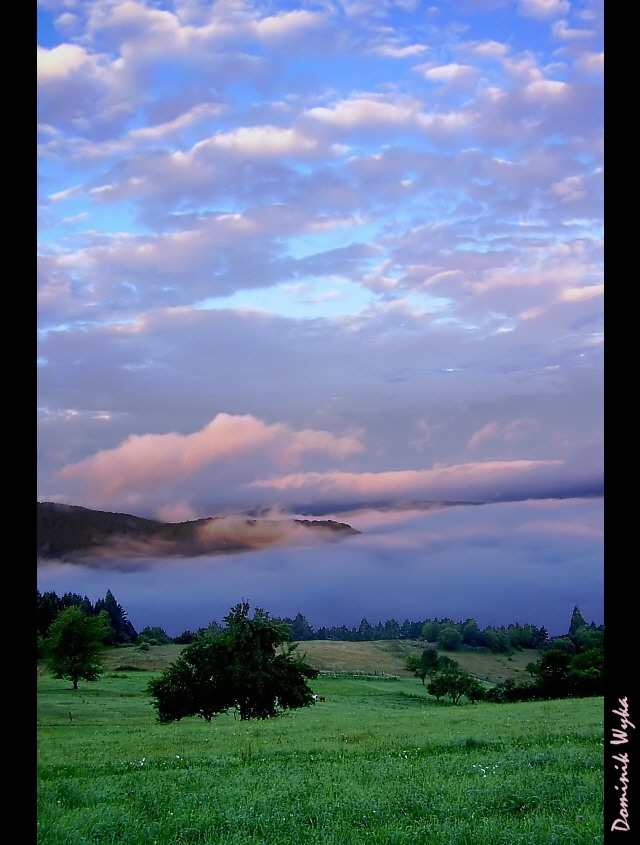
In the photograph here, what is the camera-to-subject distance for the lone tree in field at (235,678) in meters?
35.2

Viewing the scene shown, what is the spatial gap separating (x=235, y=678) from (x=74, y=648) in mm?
23211

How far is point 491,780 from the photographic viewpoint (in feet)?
25.7

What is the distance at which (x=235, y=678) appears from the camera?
115 feet

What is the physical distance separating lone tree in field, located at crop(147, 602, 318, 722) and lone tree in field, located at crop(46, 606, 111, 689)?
61.8 ft

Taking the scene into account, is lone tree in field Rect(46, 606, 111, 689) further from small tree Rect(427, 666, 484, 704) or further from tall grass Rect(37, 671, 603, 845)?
tall grass Rect(37, 671, 603, 845)

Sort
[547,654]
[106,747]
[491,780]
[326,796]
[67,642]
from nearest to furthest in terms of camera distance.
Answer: [326,796] < [491,780] < [106,747] < [547,654] < [67,642]

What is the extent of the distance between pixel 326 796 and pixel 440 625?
67756 mm

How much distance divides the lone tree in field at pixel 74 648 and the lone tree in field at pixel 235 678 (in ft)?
61.8

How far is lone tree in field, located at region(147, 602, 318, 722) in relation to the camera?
3525cm
